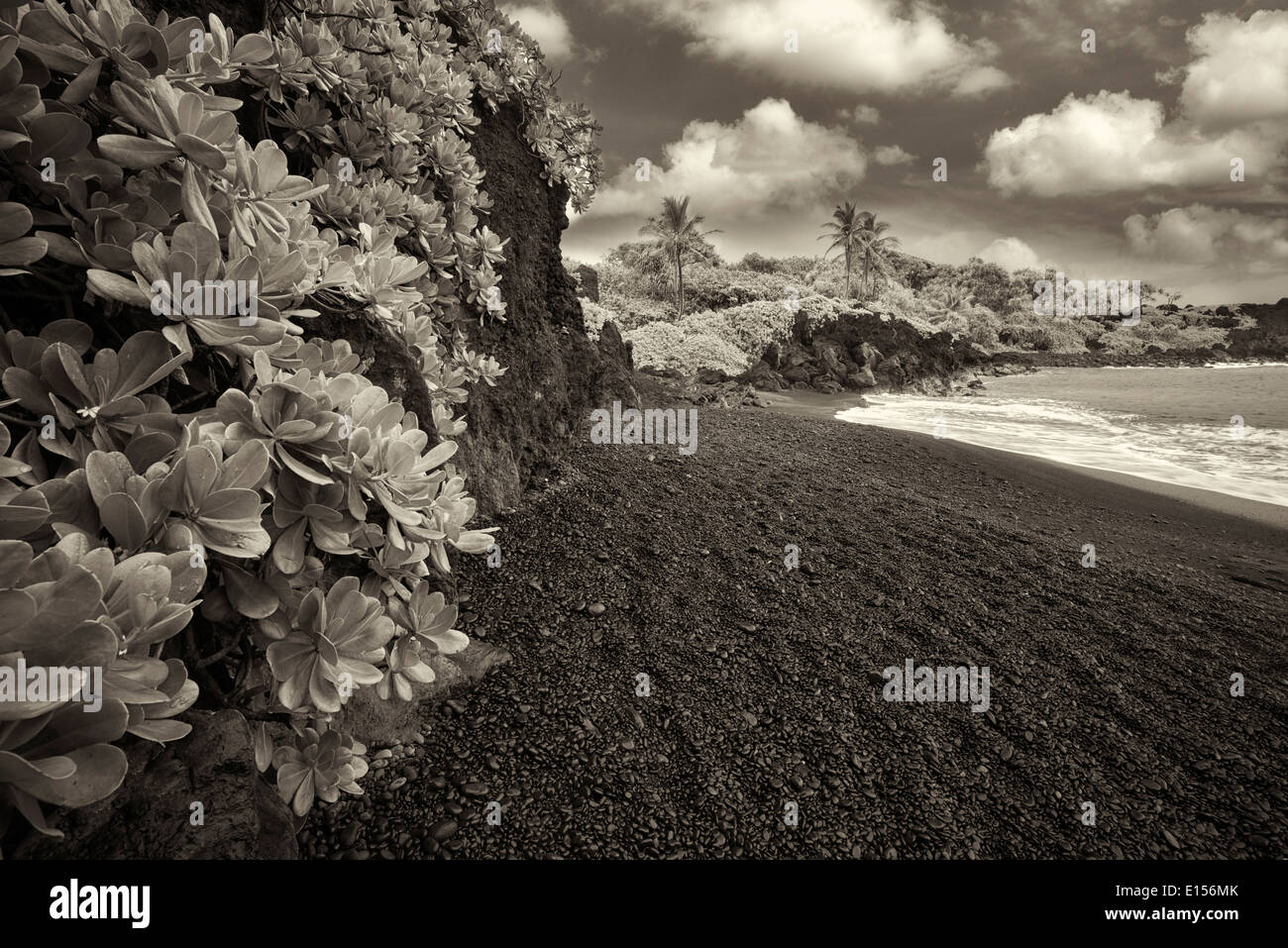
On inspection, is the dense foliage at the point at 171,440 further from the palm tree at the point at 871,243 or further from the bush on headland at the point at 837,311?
the palm tree at the point at 871,243

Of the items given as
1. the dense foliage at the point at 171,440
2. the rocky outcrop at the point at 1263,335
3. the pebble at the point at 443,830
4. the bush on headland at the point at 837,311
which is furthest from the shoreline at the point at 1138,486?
the rocky outcrop at the point at 1263,335

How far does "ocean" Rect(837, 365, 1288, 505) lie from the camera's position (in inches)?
358

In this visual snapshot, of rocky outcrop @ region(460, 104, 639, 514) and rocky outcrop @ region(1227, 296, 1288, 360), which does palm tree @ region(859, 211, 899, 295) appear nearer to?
rocky outcrop @ region(1227, 296, 1288, 360)

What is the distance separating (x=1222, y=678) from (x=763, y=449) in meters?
4.07

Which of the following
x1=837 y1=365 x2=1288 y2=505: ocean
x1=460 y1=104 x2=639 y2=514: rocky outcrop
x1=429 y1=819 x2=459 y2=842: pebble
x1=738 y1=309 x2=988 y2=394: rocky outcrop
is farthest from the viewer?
x1=738 y1=309 x2=988 y2=394: rocky outcrop

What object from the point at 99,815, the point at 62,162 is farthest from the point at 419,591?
the point at 62,162

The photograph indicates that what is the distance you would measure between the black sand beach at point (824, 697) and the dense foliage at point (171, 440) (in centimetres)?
81

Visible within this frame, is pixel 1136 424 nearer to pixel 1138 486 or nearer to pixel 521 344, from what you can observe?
pixel 1138 486

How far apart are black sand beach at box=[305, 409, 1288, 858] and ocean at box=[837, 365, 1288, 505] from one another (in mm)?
5792

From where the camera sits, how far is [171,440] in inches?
39.4

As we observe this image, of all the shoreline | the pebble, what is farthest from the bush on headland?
the pebble

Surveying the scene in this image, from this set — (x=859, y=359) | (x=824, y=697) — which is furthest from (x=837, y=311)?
(x=824, y=697)

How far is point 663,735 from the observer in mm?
2229

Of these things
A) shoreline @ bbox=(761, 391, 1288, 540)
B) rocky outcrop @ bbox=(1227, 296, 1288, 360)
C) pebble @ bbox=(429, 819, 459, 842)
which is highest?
rocky outcrop @ bbox=(1227, 296, 1288, 360)
